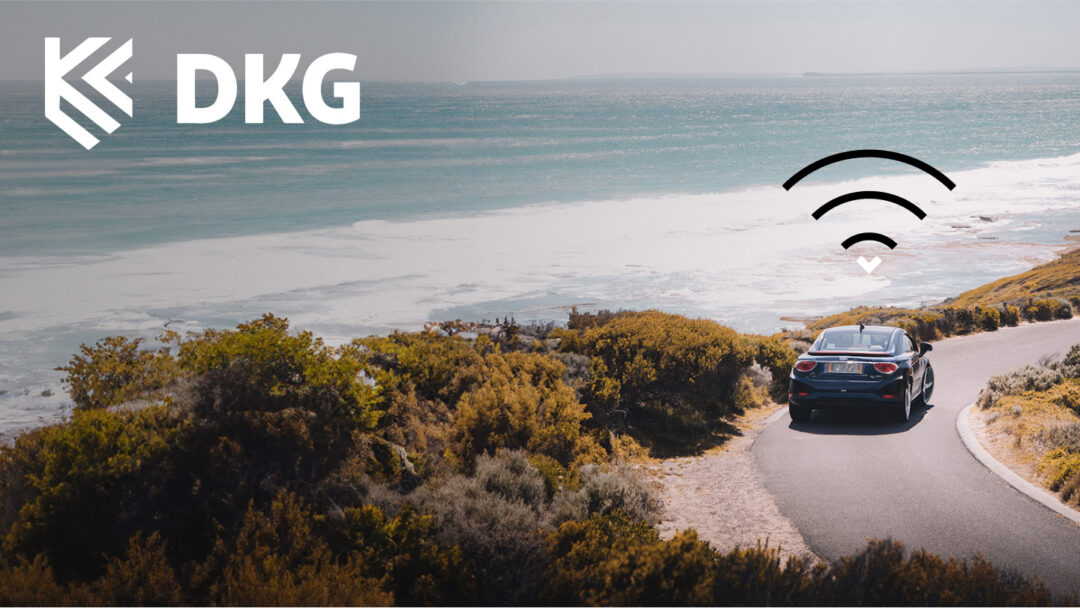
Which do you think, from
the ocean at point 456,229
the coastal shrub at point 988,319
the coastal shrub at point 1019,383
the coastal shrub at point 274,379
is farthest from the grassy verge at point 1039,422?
the ocean at point 456,229

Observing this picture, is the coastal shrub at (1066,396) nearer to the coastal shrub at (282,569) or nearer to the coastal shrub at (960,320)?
the coastal shrub at (960,320)

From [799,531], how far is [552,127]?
396ft

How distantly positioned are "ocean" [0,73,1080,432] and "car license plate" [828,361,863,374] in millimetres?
14103

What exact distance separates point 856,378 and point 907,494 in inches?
163

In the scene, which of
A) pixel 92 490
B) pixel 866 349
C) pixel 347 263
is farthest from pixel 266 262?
pixel 92 490

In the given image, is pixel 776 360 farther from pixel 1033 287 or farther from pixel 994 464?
pixel 1033 287

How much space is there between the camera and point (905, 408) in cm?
1331

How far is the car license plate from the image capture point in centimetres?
1325

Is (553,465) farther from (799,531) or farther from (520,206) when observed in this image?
(520,206)

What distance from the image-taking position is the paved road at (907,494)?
24.9ft

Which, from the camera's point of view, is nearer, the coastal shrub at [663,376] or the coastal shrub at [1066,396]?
the coastal shrub at [663,376]

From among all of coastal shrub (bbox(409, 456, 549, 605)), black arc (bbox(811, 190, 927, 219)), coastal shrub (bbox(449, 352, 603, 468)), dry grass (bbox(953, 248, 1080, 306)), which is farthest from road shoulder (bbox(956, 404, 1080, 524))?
black arc (bbox(811, 190, 927, 219))

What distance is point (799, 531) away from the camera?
8.25 m

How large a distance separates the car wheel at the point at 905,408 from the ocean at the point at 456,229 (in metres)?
15.0
